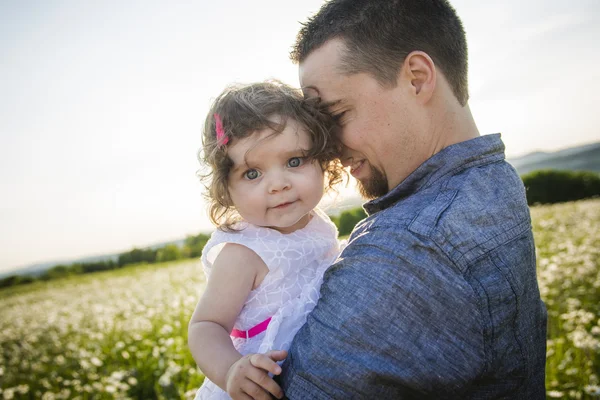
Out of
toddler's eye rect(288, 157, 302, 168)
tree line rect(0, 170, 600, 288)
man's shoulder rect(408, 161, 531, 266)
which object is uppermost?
toddler's eye rect(288, 157, 302, 168)

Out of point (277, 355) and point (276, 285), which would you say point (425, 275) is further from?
point (276, 285)

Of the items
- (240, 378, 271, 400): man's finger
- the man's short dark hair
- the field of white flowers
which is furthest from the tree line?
(240, 378, 271, 400): man's finger

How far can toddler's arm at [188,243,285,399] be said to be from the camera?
1291mm

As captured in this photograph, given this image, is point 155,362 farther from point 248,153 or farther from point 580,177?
point 580,177

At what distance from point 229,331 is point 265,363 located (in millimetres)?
406

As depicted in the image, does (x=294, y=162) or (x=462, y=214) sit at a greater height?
(x=294, y=162)

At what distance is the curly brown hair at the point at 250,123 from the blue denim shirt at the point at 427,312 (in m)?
0.65

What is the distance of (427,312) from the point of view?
1.20 m

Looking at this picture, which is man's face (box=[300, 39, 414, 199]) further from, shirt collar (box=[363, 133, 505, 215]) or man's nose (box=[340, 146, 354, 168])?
shirt collar (box=[363, 133, 505, 215])

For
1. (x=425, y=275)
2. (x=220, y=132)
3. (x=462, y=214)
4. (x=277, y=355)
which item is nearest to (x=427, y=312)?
(x=425, y=275)

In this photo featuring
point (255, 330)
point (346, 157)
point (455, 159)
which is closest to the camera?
point (455, 159)

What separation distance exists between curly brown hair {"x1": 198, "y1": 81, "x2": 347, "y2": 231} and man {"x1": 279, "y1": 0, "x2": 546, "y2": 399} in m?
0.22

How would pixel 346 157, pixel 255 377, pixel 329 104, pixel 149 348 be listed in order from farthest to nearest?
pixel 149 348 < pixel 346 157 < pixel 329 104 < pixel 255 377

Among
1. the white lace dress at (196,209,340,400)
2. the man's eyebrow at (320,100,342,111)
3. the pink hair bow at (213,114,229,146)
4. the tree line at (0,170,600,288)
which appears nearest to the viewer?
the white lace dress at (196,209,340,400)
